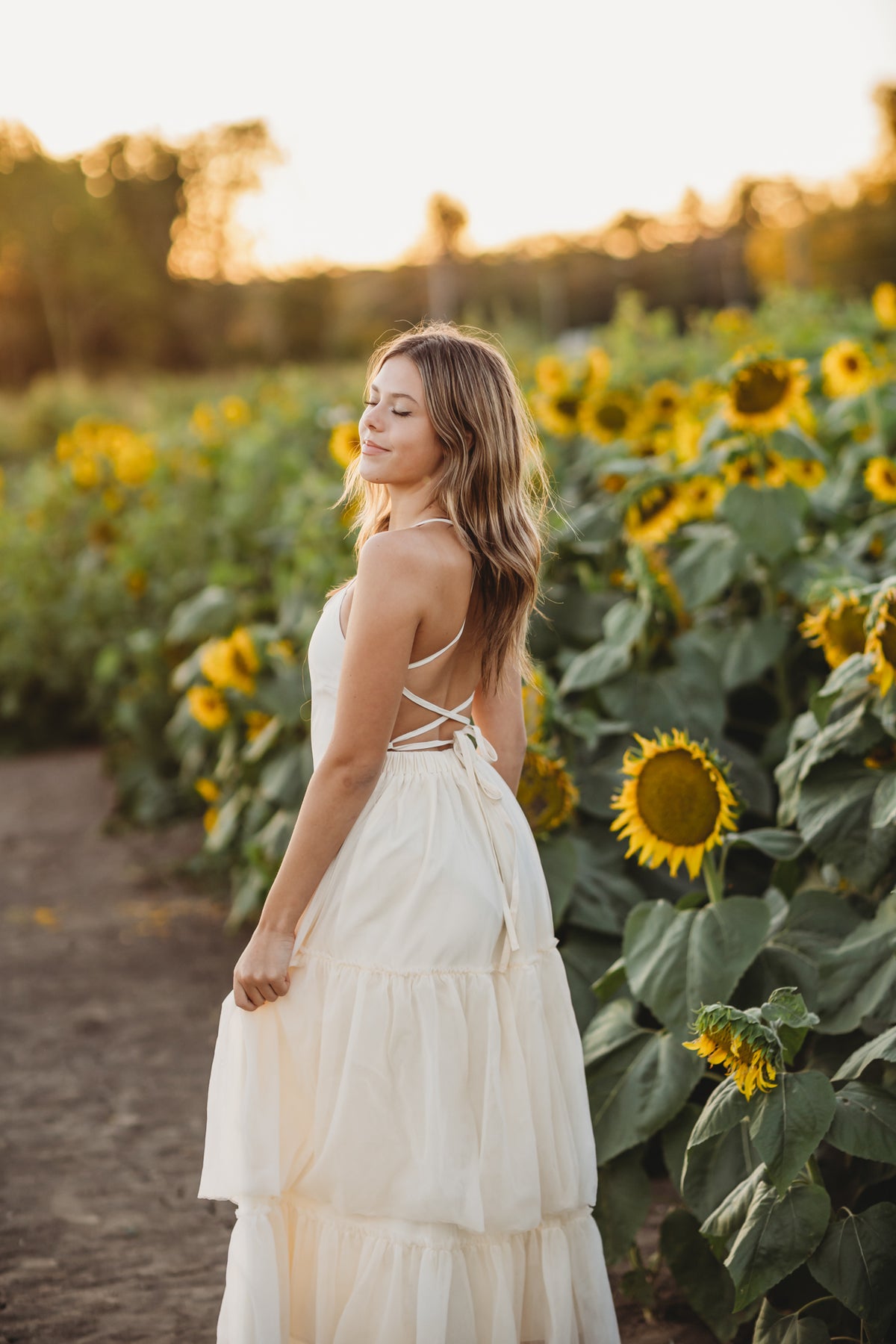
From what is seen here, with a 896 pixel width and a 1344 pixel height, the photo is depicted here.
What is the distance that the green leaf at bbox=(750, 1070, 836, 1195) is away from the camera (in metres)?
1.83

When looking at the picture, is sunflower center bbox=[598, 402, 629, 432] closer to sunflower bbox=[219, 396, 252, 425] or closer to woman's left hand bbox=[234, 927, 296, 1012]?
sunflower bbox=[219, 396, 252, 425]

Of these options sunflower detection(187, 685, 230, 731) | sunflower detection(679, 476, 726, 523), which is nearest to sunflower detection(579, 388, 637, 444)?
sunflower detection(679, 476, 726, 523)

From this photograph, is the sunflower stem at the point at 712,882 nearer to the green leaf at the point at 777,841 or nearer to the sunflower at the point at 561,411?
the green leaf at the point at 777,841

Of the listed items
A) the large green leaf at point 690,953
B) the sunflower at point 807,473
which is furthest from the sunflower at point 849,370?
the large green leaf at point 690,953

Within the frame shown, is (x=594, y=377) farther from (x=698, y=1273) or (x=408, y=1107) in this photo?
(x=408, y=1107)

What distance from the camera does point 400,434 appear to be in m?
1.92

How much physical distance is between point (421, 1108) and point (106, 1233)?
129 centimetres

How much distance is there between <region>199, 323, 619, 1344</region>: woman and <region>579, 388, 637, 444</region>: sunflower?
7.60ft

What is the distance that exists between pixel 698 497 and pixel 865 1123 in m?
1.99

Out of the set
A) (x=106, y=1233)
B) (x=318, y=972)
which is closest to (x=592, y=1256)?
(x=318, y=972)

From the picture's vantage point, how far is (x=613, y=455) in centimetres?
412

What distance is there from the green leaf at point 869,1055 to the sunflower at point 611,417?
257cm

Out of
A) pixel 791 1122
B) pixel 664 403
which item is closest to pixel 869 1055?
pixel 791 1122

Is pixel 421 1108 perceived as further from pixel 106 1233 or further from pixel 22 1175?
pixel 22 1175
